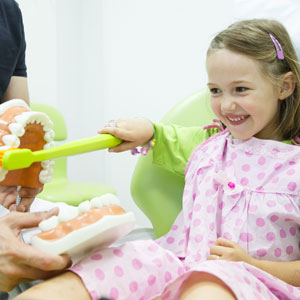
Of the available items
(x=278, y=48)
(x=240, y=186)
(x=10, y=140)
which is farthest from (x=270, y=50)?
(x=10, y=140)

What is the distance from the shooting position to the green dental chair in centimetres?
125

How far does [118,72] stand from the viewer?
1678 millimetres

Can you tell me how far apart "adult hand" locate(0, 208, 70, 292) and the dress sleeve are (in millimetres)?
368

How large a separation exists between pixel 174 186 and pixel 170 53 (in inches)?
30.0

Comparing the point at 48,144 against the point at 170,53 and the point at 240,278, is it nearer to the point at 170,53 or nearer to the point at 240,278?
the point at 240,278

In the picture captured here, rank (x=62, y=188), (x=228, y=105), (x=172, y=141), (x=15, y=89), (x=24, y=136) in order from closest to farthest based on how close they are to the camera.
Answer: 1. (x=24, y=136)
2. (x=228, y=105)
3. (x=172, y=141)
4. (x=15, y=89)
5. (x=62, y=188)

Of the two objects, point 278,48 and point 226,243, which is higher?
point 278,48

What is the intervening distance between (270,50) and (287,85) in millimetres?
70

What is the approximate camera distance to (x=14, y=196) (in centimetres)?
Answer: 58

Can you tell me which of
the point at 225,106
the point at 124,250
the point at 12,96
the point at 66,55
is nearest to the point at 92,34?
the point at 66,55

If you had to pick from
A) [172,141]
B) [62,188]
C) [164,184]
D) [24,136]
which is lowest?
[62,188]

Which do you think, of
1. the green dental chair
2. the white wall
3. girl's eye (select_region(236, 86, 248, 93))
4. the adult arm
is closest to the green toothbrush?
girl's eye (select_region(236, 86, 248, 93))

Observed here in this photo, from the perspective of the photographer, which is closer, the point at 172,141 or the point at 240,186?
the point at 240,186

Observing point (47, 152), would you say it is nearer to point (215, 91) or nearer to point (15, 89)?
point (215, 91)
